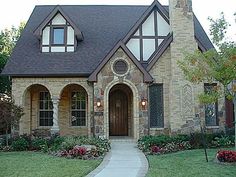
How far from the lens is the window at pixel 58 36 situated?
20859 millimetres

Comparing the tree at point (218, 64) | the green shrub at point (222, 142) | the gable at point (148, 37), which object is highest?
the gable at point (148, 37)

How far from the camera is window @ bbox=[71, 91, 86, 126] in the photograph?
21.2m

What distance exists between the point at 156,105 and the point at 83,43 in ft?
21.6

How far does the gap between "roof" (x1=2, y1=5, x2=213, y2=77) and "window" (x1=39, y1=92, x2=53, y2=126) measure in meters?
2.31

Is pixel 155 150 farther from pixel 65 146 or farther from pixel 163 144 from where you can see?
pixel 65 146

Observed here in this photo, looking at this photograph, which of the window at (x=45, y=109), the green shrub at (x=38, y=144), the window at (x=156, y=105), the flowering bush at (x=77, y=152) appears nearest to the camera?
the flowering bush at (x=77, y=152)

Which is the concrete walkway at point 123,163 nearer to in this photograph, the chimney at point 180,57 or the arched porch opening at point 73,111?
the chimney at point 180,57

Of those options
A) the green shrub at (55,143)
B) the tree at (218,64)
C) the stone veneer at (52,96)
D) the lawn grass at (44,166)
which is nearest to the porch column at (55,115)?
the stone veneer at (52,96)

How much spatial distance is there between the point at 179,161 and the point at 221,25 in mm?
5775

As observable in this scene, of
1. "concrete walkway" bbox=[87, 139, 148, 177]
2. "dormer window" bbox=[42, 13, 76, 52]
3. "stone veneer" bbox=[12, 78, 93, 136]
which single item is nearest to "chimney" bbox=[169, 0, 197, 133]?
"concrete walkway" bbox=[87, 139, 148, 177]

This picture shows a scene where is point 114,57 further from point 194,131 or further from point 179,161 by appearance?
point 179,161

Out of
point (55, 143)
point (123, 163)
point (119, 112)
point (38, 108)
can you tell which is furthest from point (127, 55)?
point (123, 163)

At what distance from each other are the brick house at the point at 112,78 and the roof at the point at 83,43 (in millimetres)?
62

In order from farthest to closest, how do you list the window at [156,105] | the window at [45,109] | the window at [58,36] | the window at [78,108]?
1. the window at [78,108]
2. the window at [45,109]
3. the window at [58,36]
4. the window at [156,105]
